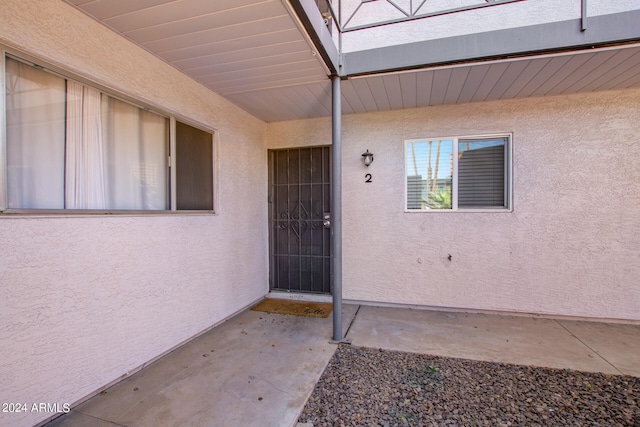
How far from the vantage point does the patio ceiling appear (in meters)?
2.11

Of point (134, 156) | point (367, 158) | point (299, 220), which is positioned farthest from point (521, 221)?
point (134, 156)

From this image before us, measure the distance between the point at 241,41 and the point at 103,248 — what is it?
6.87ft

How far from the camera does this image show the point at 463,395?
2.25 metres

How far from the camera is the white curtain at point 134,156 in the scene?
2438 mm

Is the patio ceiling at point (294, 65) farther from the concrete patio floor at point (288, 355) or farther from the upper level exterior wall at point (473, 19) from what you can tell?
the concrete patio floor at point (288, 355)

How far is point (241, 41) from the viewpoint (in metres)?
2.42

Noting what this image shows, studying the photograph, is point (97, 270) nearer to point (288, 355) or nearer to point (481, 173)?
point (288, 355)

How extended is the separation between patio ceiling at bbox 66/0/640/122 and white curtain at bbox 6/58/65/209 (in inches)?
25.1

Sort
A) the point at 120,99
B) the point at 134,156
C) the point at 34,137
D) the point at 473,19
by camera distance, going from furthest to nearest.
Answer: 1. the point at 473,19
2. the point at 134,156
3. the point at 120,99
4. the point at 34,137

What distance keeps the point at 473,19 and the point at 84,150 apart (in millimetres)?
4297

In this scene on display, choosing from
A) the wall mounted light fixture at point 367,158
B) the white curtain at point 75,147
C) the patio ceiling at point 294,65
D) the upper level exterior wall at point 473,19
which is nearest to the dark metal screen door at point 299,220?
the wall mounted light fixture at point 367,158

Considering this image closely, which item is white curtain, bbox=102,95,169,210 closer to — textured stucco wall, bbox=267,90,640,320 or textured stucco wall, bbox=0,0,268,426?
textured stucco wall, bbox=0,0,268,426

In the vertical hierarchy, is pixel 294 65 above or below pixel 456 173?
above

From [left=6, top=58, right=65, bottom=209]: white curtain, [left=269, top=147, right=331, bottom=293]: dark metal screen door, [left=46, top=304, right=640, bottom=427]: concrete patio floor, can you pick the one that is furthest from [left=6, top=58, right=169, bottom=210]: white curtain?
[left=269, top=147, right=331, bottom=293]: dark metal screen door
